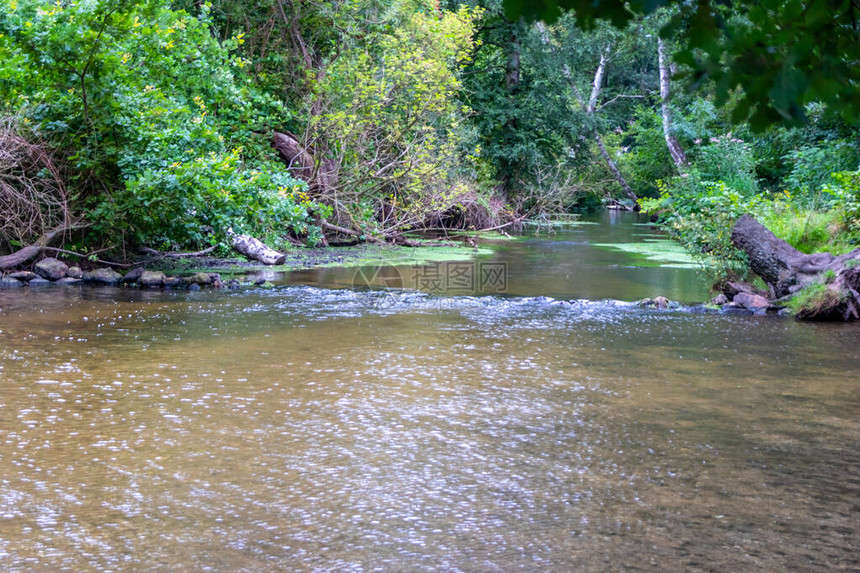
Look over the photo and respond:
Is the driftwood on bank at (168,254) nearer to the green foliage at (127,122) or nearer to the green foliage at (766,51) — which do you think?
the green foliage at (127,122)

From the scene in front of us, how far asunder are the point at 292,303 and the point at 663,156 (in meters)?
22.8

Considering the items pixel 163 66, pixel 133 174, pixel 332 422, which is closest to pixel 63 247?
pixel 133 174

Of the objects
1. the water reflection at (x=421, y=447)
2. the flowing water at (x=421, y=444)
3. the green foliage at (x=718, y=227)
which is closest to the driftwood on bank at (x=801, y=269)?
the green foliage at (x=718, y=227)

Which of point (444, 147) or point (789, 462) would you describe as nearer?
point (789, 462)

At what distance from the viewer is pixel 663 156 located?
3022cm

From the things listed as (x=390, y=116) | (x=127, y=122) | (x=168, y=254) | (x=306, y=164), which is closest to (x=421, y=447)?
(x=127, y=122)

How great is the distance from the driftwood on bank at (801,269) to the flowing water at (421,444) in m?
0.59

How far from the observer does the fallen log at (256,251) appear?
46.4ft

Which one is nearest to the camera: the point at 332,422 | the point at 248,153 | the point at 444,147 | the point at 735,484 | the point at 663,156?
the point at 735,484

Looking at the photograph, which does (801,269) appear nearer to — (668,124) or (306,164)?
(306,164)

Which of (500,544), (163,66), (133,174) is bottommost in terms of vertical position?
(500,544)

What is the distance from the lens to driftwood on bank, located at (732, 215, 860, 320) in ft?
32.4

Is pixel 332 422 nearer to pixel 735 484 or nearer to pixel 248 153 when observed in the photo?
pixel 735 484

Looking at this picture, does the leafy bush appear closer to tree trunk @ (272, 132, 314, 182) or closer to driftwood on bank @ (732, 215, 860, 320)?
driftwood on bank @ (732, 215, 860, 320)
